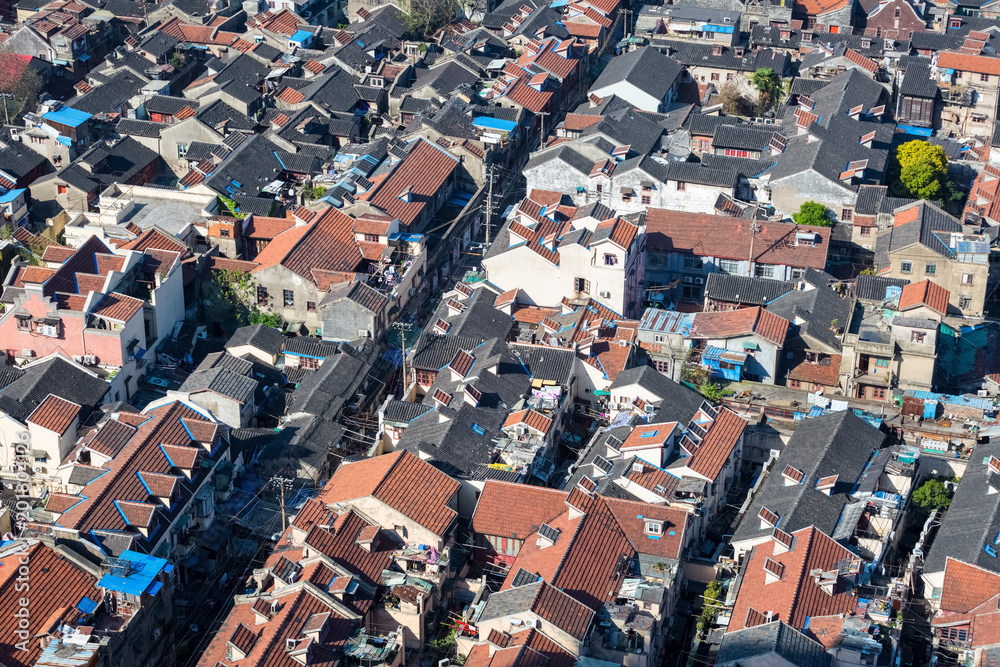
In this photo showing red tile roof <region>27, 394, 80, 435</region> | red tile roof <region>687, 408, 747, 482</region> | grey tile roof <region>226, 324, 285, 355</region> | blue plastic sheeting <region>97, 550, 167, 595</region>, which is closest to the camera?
blue plastic sheeting <region>97, 550, 167, 595</region>

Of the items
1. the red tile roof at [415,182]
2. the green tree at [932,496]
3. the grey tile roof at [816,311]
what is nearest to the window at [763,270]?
the grey tile roof at [816,311]

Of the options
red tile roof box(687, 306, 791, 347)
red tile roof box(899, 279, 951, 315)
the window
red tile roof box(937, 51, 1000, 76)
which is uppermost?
red tile roof box(937, 51, 1000, 76)

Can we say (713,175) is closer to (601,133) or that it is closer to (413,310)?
(601,133)

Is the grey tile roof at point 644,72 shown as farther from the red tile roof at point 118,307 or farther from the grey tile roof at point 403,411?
the red tile roof at point 118,307

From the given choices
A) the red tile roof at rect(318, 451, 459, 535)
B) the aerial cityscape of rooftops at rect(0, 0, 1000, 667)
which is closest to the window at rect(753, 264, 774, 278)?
the aerial cityscape of rooftops at rect(0, 0, 1000, 667)

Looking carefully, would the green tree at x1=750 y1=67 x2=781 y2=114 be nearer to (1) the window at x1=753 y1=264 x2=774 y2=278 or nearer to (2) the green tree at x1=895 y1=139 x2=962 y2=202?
(2) the green tree at x1=895 y1=139 x2=962 y2=202

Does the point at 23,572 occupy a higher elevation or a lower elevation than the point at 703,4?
lower

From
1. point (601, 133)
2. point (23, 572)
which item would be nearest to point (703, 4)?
point (601, 133)
